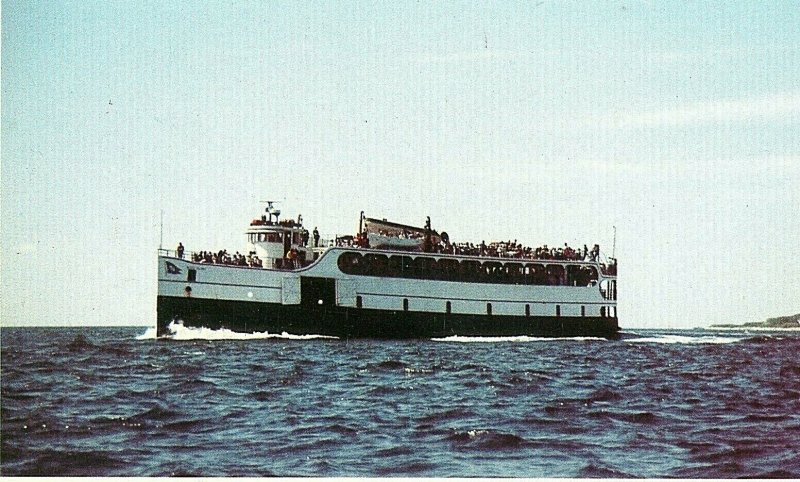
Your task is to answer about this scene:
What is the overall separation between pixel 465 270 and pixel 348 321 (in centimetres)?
776

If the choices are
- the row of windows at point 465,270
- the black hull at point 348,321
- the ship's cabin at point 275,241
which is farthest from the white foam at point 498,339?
the ship's cabin at point 275,241

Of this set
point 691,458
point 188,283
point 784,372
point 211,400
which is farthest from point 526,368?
point 188,283

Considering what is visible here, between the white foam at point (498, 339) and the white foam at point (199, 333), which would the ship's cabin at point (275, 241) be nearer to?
the white foam at point (199, 333)

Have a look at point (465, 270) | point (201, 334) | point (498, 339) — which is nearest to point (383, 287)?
point (465, 270)

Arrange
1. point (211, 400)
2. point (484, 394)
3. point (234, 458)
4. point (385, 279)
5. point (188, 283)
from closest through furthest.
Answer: point (234, 458) → point (211, 400) → point (484, 394) → point (188, 283) → point (385, 279)

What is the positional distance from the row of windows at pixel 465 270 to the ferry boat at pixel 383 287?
0.19 feet

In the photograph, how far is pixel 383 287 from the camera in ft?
159

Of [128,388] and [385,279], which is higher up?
[385,279]

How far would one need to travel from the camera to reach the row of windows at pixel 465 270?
158ft

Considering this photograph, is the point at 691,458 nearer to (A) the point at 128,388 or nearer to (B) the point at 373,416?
(B) the point at 373,416

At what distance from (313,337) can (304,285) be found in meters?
2.56

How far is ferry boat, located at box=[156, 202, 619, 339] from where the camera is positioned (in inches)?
1736

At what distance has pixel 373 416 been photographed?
20.5 metres

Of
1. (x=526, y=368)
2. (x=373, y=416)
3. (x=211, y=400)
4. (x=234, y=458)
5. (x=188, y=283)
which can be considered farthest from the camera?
Answer: (x=188, y=283)
